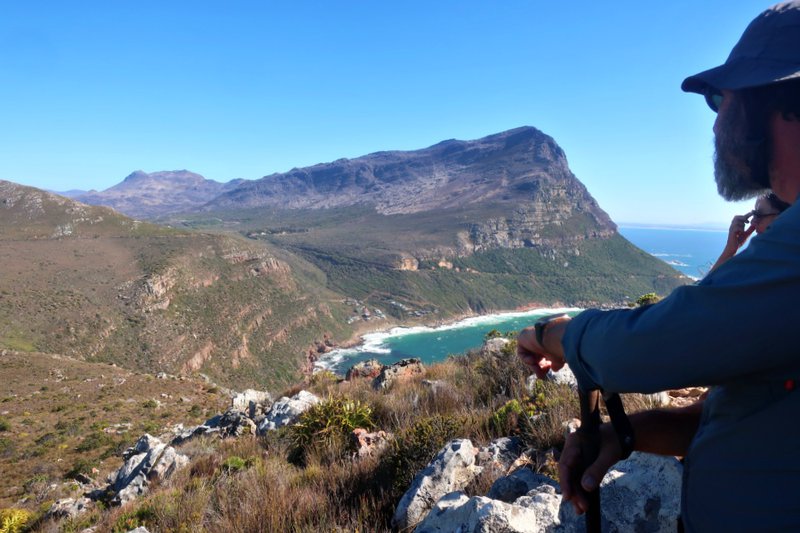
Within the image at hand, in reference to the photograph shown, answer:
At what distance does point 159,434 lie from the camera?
55.3 ft

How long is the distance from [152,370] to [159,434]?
3003 cm

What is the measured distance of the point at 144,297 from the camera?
48656 millimetres

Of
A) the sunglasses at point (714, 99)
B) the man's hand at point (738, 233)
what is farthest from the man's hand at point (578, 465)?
the man's hand at point (738, 233)

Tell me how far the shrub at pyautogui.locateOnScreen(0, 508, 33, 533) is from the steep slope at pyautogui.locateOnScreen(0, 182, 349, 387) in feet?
111

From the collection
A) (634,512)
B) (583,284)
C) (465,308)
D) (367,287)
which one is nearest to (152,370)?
(634,512)

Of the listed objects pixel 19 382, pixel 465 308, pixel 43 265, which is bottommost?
pixel 465 308

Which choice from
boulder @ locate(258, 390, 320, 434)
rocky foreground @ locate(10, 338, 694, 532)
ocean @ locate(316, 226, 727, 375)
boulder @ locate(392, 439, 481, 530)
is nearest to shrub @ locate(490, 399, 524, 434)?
rocky foreground @ locate(10, 338, 694, 532)

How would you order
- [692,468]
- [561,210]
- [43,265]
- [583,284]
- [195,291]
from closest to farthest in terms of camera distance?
[692,468] < [43,265] < [195,291] < [583,284] < [561,210]

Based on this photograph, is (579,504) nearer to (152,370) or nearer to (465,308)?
(152,370)

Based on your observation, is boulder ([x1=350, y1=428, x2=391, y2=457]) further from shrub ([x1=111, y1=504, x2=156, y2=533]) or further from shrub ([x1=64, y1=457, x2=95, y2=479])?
shrub ([x1=64, y1=457, x2=95, y2=479])

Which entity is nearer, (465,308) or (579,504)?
(579,504)

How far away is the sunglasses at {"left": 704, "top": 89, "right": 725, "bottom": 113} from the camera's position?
4.45 feet

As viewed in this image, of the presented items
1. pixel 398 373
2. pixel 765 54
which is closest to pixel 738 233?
pixel 765 54

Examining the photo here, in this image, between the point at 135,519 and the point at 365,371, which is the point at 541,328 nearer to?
the point at 135,519
